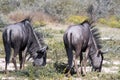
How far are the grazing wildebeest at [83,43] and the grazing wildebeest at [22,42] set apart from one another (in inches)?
51.4

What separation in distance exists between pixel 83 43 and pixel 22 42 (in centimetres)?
193

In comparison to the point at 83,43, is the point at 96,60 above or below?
below

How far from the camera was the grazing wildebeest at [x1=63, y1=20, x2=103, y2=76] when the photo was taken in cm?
1316

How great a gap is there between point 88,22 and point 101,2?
1484 inches

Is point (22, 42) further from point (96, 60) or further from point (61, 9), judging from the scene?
point (61, 9)

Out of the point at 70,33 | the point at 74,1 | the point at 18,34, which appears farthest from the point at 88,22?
the point at 74,1

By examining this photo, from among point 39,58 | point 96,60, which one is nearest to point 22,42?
point 39,58

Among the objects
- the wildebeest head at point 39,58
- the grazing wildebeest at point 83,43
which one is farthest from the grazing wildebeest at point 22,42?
the grazing wildebeest at point 83,43

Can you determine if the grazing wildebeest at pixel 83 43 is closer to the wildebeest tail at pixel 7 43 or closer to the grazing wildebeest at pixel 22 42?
the grazing wildebeest at pixel 22 42

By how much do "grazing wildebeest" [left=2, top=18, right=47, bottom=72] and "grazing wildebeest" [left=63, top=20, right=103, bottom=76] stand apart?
1.30 m

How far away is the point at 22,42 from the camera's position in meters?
13.8

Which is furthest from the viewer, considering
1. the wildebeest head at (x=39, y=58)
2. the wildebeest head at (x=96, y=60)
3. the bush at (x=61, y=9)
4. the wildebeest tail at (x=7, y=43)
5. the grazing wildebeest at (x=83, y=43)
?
the bush at (x=61, y=9)

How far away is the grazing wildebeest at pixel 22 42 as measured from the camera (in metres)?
13.4

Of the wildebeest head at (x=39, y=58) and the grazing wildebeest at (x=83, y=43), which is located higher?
the grazing wildebeest at (x=83, y=43)
